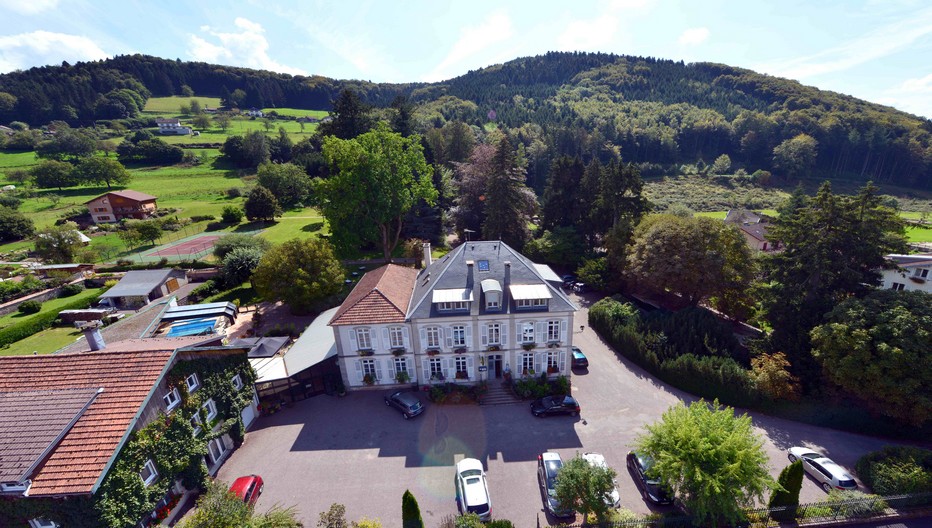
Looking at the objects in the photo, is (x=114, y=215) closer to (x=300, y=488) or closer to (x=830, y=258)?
(x=300, y=488)

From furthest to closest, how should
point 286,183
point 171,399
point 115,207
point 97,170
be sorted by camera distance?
point 97,170, point 286,183, point 115,207, point 171,399

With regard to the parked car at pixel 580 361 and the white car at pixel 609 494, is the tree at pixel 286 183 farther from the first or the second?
the white car at pixel 609 494

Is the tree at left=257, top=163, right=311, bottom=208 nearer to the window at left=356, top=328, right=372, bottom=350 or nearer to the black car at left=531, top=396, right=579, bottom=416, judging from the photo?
the window at left=356, top=328, right=372, bottom=350

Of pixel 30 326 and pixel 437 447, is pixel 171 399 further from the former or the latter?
pixel 30 326

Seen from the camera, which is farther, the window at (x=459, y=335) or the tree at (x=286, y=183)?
A: the tree at (x=286, y=183)

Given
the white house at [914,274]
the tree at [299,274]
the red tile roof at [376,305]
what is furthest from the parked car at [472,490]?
the white house at [914,274]

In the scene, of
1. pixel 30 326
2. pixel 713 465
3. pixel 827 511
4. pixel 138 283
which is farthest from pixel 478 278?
pixel 30 326
